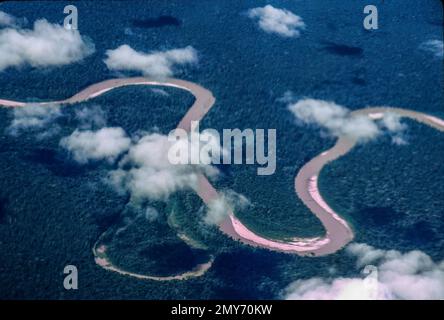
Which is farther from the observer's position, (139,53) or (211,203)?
(139,53)

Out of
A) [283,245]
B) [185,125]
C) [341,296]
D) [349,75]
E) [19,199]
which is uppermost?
[349,75]

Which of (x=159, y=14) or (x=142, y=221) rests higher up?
(x=159, y=14)

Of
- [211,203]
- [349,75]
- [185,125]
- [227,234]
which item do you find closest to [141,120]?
[185,125]

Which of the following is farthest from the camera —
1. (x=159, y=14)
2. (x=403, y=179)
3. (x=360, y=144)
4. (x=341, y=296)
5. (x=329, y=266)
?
(x=159, y=14)

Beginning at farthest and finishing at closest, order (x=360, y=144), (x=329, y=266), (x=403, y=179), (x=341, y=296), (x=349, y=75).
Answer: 1. (x=349, y=75)
2. (x=360, y=144)
3. (x=403, y=179)
4. (x=329, y=266)
5. (x=341, y=296)

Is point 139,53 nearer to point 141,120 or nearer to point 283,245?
point 141,120

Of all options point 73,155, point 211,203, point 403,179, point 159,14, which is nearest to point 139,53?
point 159,14
